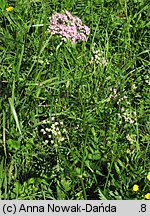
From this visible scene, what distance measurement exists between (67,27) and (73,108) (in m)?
0.51

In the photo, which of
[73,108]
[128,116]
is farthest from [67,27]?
[128,116]

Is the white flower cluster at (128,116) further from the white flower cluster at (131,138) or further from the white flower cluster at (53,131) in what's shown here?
the white flower cluster at (53,131)

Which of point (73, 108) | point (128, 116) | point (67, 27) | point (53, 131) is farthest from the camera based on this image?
point (67, 27)

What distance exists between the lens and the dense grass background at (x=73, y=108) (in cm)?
306

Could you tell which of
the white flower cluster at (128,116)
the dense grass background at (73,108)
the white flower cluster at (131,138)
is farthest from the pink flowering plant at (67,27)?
the white flower cluster at (131,138)

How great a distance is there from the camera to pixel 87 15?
13.2 ft

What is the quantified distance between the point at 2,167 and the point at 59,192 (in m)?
0.31

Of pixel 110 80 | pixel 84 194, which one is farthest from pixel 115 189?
pixel 110 80

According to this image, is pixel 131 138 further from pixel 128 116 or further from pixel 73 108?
pixel 73 108

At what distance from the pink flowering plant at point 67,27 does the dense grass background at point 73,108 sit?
53mm

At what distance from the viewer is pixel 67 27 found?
11.8 ft

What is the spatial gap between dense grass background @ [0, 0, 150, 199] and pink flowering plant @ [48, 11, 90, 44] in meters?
0.05

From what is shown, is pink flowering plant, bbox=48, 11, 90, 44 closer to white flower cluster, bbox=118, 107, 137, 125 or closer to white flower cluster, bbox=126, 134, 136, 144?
white flower cluster, bbox=118, 107, 137, 125

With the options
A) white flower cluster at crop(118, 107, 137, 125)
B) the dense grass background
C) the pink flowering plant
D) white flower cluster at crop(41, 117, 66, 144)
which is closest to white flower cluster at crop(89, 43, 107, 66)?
the dense grass background
